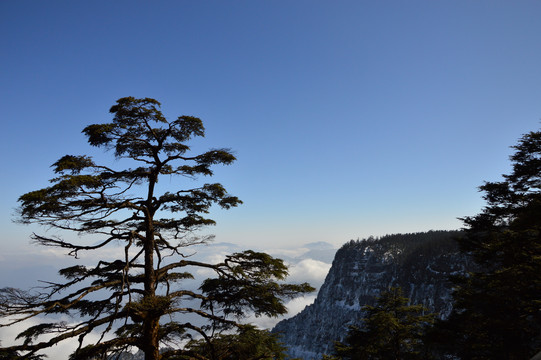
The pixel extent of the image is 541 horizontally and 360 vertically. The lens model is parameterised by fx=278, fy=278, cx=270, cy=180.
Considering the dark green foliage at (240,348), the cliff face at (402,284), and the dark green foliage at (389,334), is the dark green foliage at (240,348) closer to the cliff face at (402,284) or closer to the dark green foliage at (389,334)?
the dark green foliage at (389,334)

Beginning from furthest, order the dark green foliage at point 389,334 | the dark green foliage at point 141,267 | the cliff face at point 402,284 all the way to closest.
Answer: the cliff face at point 402,284 < the dark green foliage at point 389,334 < the dark green foliage at point 141,267

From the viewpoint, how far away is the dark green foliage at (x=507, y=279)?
11750 millimetres

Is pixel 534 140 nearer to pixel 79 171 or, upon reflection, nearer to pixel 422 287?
pixel 79 171

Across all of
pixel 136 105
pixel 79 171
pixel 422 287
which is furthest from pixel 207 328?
pixel 422 287

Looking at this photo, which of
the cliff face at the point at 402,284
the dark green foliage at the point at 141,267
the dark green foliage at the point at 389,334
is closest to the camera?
the dark green foliage at the point at 141,267

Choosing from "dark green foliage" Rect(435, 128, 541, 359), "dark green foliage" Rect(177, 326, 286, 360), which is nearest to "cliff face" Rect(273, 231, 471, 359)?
"dark green foliage" Rect(435, 128, 541, 359)

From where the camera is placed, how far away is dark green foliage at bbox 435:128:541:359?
11.8m

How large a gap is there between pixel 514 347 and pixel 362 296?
196638mm

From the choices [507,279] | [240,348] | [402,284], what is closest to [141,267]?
[240,348]

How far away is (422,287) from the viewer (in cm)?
15475

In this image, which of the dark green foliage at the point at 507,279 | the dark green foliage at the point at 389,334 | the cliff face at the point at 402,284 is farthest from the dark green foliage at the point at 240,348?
the cliff face at the point at 402,284

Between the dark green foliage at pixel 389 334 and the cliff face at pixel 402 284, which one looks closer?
the dark green foliage at pixel 389 334

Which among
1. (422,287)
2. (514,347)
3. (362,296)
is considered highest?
(514,347)

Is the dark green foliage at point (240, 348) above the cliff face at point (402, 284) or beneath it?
above
